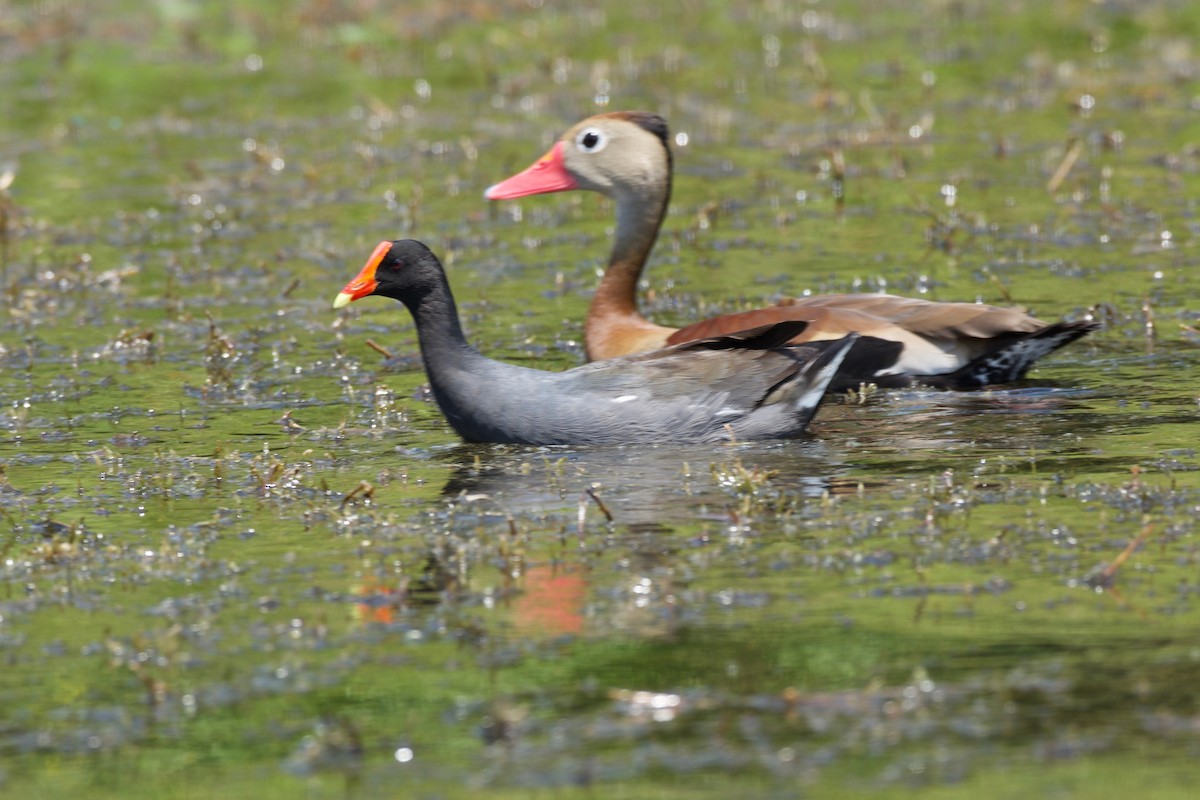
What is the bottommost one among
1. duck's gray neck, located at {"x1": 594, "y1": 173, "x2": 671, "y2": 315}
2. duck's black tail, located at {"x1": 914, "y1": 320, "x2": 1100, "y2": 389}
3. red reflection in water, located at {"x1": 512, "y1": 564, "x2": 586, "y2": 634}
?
red reflection in water, located at {"x1": 512, "y1": 564, "x2": 586, "y2": 634}

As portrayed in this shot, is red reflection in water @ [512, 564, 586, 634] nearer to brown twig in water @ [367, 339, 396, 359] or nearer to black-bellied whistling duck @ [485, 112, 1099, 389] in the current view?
black-bellied whistling duck @ [485, 112, 1099, 389]

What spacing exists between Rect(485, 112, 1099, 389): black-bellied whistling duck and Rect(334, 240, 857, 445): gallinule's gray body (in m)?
0.42

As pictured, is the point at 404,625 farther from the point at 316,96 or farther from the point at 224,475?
the point at 316,96

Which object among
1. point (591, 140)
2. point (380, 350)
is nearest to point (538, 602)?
point (380, 350)

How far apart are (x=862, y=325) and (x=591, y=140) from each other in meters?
2.35

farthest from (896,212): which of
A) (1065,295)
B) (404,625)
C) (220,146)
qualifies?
(404,625)

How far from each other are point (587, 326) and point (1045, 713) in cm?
552

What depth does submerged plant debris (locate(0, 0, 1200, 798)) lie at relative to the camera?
5293 mm

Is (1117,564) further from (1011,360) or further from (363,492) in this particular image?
(1011,360)

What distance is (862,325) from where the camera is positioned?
373 inches

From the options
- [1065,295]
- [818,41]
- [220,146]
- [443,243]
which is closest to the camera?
[1065,295]

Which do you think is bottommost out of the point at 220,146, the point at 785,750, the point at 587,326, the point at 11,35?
the point at 785,750

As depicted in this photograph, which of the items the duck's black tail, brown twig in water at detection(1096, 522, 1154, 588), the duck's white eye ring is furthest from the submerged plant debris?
the duck's white eye ring

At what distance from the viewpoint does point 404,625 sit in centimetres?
617
